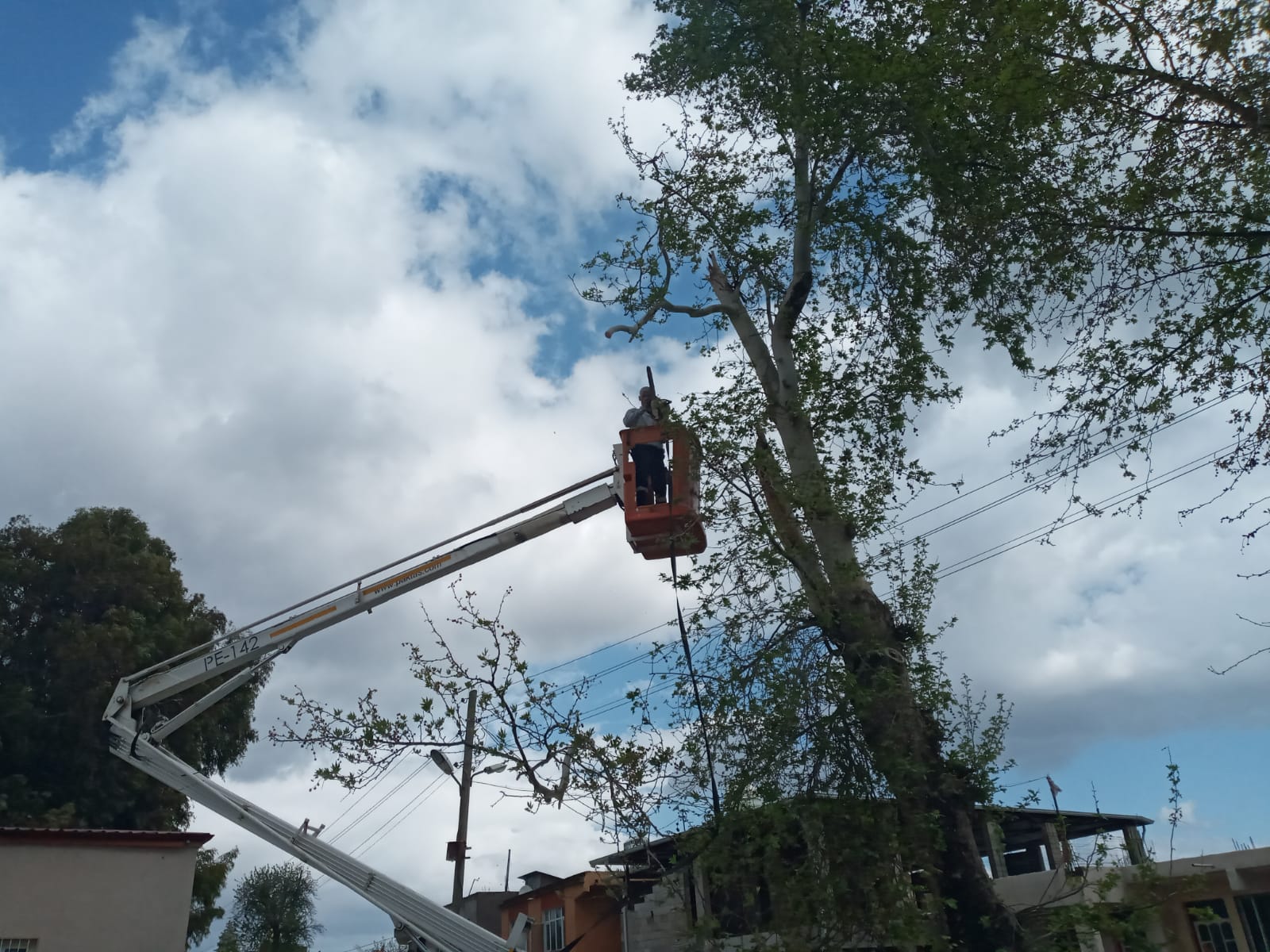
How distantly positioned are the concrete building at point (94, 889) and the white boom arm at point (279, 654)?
2.37 m

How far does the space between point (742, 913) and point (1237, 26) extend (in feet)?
26.0

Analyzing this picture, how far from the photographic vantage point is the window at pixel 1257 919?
15617mm

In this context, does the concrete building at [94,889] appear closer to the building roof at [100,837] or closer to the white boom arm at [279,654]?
the building roof at [100,837]

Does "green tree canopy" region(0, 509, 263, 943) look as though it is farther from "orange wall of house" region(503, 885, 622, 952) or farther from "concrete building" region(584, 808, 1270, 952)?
"concrete building" region(584, 808, 1270, 952)

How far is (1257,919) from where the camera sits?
15727 mm

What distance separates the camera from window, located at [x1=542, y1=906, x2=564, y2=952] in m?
24.9

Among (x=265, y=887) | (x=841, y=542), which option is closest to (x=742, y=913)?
(x=841, y=542)

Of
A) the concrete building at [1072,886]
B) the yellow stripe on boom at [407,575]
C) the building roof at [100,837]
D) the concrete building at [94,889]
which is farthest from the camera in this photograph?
the building roof at [100,837]

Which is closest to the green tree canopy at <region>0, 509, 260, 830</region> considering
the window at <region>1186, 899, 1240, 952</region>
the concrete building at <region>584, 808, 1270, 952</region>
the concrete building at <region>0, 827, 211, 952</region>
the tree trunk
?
the concrete building at <region>0, 827, 211, 952</region>

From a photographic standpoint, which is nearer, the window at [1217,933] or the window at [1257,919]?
the window at [1257,919]

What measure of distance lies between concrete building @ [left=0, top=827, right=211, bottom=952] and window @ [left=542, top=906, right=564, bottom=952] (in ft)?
33.4

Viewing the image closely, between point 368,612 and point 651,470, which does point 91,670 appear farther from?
point 651,470

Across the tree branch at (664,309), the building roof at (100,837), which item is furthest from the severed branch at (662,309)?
the building roof at (100,837)

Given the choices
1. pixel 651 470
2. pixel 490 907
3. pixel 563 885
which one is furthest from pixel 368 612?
pixel 490 907
